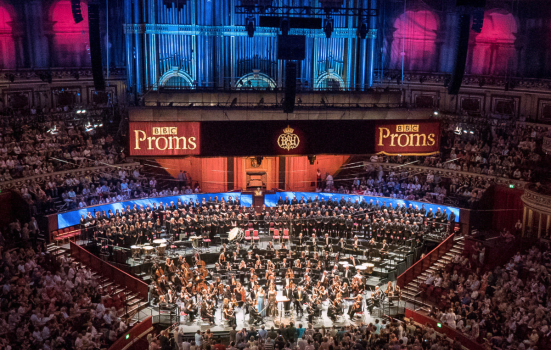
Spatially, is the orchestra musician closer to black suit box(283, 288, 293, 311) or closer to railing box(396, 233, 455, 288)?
black suit box(283, 288, 293, 311)

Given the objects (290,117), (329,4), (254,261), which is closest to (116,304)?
(254,261)

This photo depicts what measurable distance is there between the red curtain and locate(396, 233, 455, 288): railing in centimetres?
295

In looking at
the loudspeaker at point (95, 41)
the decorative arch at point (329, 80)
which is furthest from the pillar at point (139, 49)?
the loudspeaker at point (95, 41)

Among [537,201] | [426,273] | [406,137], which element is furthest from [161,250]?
[537,201]

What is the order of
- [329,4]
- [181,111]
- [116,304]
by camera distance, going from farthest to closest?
[329,4]
[181,111]
[116,304]

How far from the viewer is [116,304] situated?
2098 cm

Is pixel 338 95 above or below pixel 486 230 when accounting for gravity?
above

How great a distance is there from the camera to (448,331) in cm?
1966

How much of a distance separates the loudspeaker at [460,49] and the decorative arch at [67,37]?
20.4 meters

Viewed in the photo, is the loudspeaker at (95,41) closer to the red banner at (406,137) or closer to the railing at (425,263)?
the red banner at (406,137)

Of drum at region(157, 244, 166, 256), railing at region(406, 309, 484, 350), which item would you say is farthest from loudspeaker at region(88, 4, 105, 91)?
railing at region(406, 309, 484, 350)

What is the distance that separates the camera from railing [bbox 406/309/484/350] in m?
18.7

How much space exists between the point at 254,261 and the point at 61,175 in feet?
33.5

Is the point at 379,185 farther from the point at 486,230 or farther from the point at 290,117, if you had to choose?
the point at 290,117
